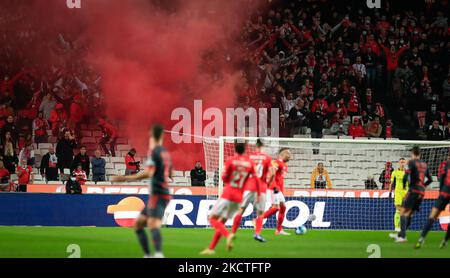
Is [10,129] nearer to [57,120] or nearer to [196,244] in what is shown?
[57,120]

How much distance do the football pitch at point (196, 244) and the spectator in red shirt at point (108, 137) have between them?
18.6 feet

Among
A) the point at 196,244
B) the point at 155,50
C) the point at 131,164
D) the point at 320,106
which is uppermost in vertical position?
the point at 155,50

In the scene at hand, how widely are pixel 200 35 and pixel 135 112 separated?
162 inches

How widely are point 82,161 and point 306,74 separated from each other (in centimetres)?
886

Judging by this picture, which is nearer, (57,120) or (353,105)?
(57,120)

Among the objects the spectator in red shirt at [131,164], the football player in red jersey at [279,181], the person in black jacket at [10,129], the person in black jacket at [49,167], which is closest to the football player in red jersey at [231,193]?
the football player in red jersey at [279,181]

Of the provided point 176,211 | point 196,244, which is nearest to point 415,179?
point 196,244

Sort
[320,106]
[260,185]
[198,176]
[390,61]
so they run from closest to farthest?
[260,185] < [198,176] < [320,106] < [390,61]

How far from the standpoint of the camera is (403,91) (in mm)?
29297

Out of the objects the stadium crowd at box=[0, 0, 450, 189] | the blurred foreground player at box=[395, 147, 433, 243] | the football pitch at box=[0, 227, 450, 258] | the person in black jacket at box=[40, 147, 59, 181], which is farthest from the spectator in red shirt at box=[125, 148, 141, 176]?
the blurred foreground player at box=[395, 147, 433, 243]

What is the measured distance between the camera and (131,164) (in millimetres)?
25719

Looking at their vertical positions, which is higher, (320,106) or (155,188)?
(320,106)

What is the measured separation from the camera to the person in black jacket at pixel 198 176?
25.2 metres

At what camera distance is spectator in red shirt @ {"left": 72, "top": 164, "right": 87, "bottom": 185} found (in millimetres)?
24594
